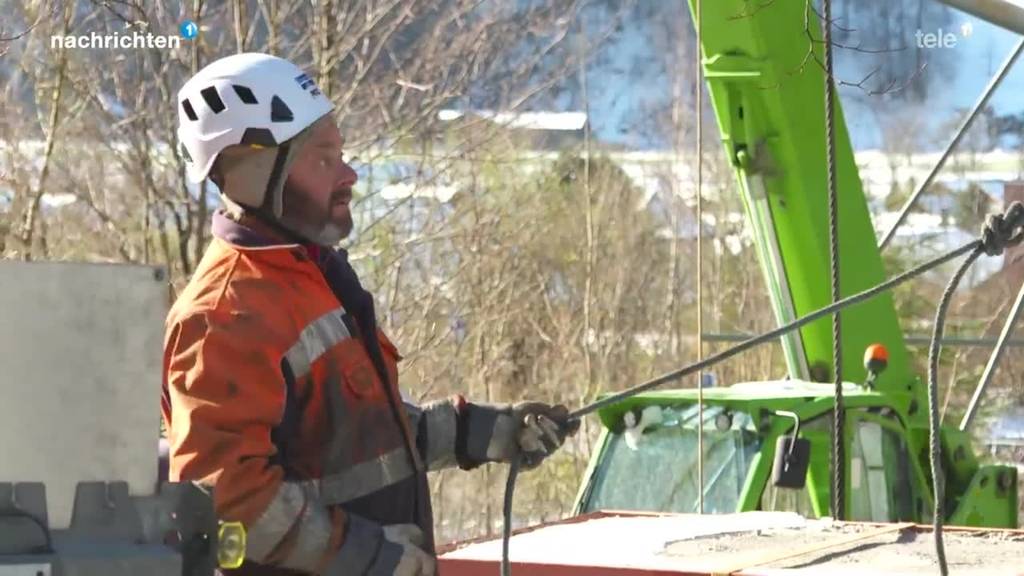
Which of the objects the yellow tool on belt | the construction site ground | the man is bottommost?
the construction site ground

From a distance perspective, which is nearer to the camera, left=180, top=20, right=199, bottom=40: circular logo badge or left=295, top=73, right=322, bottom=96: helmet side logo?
left=295, top=73, right=322, bottom=96: helmet side logo

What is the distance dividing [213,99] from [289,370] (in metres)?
0.55

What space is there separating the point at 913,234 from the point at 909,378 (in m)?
10.4

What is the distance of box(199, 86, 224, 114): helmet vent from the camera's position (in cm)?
372

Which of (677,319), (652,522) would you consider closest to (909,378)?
(652,522)

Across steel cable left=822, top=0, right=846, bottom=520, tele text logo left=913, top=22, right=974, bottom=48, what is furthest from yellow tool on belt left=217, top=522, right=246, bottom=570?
tele text logo left=913, top=22, right=974, bottom=48

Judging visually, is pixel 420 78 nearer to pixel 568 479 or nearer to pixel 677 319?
pixel 568 479

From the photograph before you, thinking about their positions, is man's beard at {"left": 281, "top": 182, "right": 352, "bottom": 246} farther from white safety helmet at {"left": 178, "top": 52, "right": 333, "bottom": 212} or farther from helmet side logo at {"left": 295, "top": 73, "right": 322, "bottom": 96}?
helmet side logo at {"left": 295, "top": 73, "right": 322, "bottom": 96}

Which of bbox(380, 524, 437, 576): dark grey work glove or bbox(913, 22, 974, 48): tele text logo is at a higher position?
bbox(913, 22, 974, 48): tele text logo

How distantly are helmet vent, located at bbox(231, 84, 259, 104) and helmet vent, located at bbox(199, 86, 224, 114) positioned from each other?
1.3 inches

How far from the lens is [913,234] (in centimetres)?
1967

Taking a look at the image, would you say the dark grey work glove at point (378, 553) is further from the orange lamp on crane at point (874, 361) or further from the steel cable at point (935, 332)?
the orange lamp on crane at point (874, 361)

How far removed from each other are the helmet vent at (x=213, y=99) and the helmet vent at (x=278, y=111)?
0.29 feet

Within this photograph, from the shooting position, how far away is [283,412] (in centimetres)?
349
